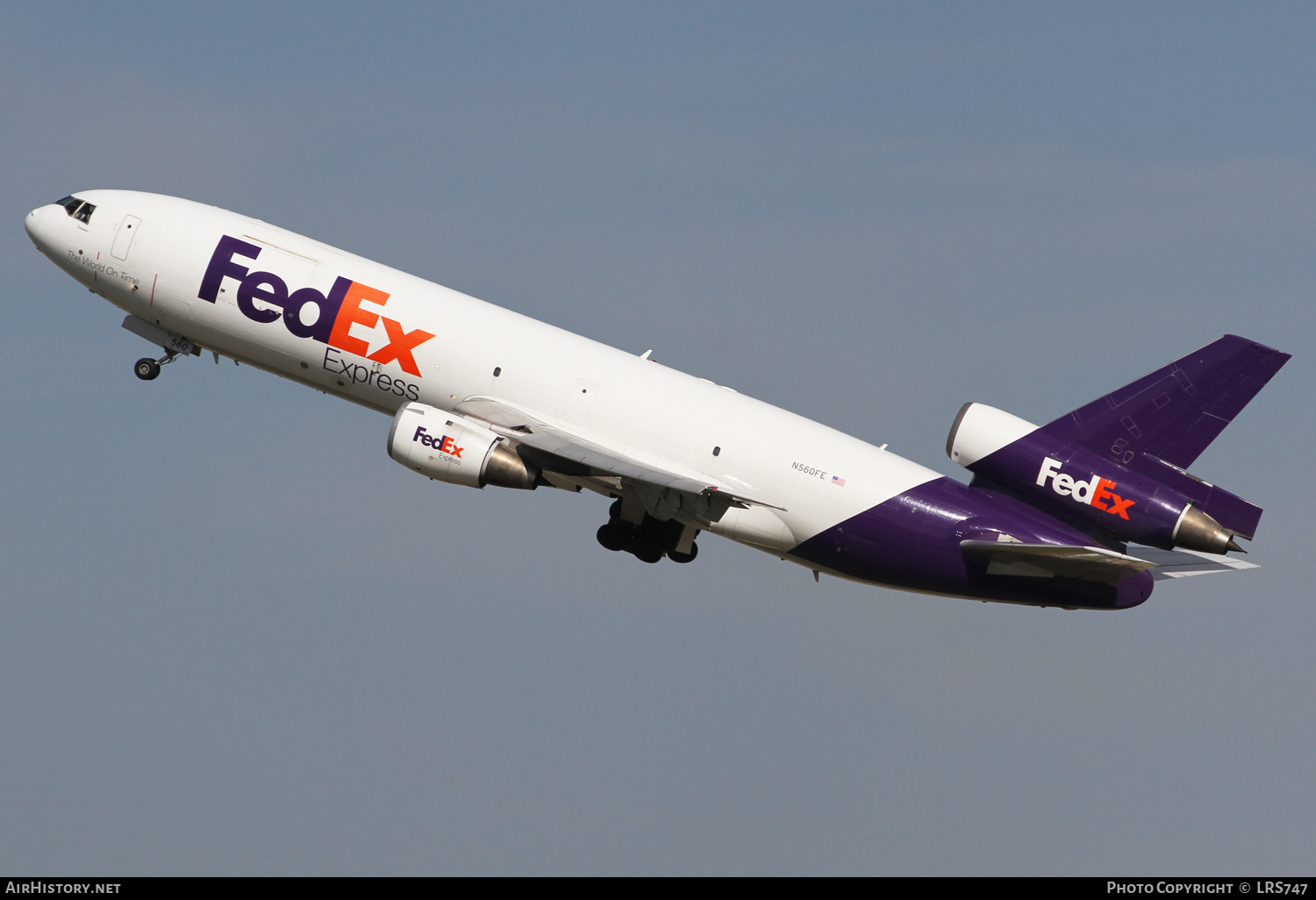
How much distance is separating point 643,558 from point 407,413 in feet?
30.3

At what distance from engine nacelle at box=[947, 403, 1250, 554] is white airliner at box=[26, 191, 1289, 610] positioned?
5 cm

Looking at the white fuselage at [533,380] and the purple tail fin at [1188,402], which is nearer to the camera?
the purple tail fin at [1188,402]

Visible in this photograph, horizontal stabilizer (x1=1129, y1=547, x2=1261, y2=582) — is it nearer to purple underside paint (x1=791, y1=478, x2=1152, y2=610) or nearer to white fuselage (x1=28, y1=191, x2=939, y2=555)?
purple underside paint (x1=791, y1=478, x2=1152, y2=610)

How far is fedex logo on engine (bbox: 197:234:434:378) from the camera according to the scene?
1624 inches

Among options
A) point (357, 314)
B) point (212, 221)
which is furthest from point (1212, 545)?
point (212, 221)

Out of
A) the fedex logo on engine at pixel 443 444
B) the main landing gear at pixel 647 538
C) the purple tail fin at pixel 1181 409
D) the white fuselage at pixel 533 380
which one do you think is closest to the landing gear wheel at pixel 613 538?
the main landing gear at pixel 647 538

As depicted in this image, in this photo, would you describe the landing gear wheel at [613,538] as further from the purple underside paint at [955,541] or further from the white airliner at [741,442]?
the purple underside paint at [955,541]

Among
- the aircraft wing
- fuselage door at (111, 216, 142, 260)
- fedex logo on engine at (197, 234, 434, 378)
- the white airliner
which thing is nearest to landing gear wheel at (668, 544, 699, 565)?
the white airliner

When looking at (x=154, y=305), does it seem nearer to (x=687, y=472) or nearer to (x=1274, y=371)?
(x=687, y=472)

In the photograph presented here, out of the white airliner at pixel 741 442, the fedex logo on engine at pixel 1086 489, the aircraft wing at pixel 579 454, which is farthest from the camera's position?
the fedex logo on engine at pixel 1086 489

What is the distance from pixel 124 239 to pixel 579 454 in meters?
16.7

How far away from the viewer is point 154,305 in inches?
1703

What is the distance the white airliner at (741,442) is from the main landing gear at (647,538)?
0.87 meters

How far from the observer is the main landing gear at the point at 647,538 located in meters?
43.6
